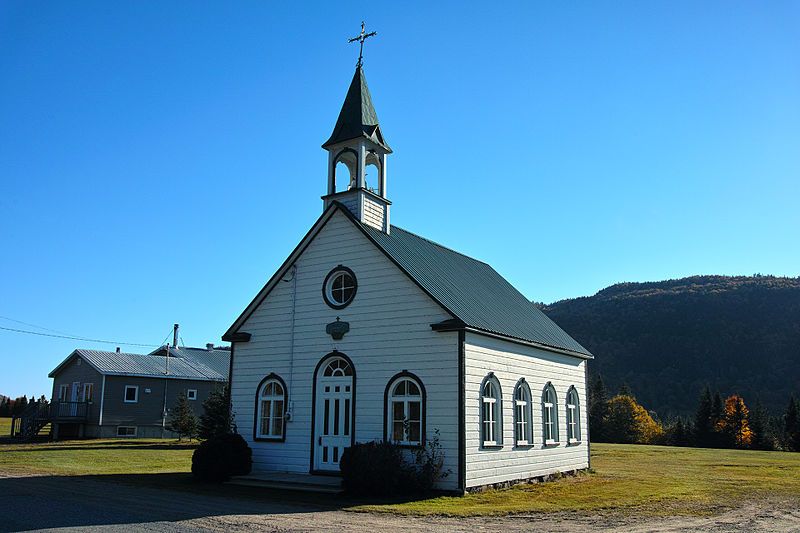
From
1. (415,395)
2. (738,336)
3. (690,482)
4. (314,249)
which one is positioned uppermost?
(738,336)

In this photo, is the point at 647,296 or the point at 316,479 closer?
the point at 316,479

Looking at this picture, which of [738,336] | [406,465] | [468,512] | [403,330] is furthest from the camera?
[738,336]

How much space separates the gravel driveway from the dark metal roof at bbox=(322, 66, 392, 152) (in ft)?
38.4

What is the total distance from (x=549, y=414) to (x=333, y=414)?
25.0ft

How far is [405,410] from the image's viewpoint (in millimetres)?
18688

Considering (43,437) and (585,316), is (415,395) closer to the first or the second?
(43,437)

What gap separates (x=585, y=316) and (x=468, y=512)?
4417 inches

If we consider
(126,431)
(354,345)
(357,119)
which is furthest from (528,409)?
(126,431)

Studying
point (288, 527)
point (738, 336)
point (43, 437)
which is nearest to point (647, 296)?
point (738, 336)

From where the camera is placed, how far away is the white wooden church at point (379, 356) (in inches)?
722

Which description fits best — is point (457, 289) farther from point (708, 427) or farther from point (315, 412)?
point (708, 427)

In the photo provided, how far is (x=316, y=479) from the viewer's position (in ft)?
63.2

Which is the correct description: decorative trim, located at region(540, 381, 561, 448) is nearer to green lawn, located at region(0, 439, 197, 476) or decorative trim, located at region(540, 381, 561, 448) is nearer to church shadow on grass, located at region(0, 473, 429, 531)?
church shadow on grass, located at region(0, 473, 429, 531)

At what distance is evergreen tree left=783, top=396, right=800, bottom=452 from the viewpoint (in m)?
50.9
